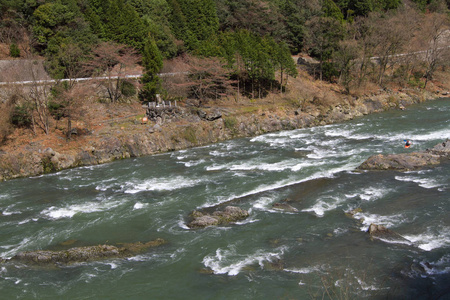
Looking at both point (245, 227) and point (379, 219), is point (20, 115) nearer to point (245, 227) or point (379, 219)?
point (245, 227)

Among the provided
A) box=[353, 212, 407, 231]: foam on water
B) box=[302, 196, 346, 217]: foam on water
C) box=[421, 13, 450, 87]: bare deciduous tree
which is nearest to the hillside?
box=[421, 13, 450, 87]: bare deciduous tree

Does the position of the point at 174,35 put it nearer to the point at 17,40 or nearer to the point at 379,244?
the point at 17,40

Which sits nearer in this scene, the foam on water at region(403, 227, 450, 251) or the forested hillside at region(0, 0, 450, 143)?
the foam on water at region(403, 227, 450, 251)

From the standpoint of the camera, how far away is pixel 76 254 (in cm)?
1448

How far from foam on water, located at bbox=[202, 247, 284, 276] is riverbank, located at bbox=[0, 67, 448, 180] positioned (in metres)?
17.6

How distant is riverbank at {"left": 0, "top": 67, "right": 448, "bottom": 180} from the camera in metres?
27.7

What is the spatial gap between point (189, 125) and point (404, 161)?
18.2 meters

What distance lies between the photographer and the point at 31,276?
13438 millimetres

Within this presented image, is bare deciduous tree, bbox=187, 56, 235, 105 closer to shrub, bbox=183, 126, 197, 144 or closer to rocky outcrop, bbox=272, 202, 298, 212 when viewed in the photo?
shrub, bbox=183, 126, 197, 144

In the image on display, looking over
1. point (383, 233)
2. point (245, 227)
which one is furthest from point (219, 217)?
point (383, 233)

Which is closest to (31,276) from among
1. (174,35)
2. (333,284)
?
(333,284)

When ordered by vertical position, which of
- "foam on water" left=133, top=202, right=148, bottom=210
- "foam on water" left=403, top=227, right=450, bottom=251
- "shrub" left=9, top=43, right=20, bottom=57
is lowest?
"foam on water" left=133, top=202, right=148, bottom=210

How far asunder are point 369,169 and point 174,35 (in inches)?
1414

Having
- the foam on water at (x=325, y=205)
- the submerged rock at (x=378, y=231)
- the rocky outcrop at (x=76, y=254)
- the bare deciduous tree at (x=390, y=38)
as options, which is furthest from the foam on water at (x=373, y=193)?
the bare deciduous tree at (x=390, y=38)
